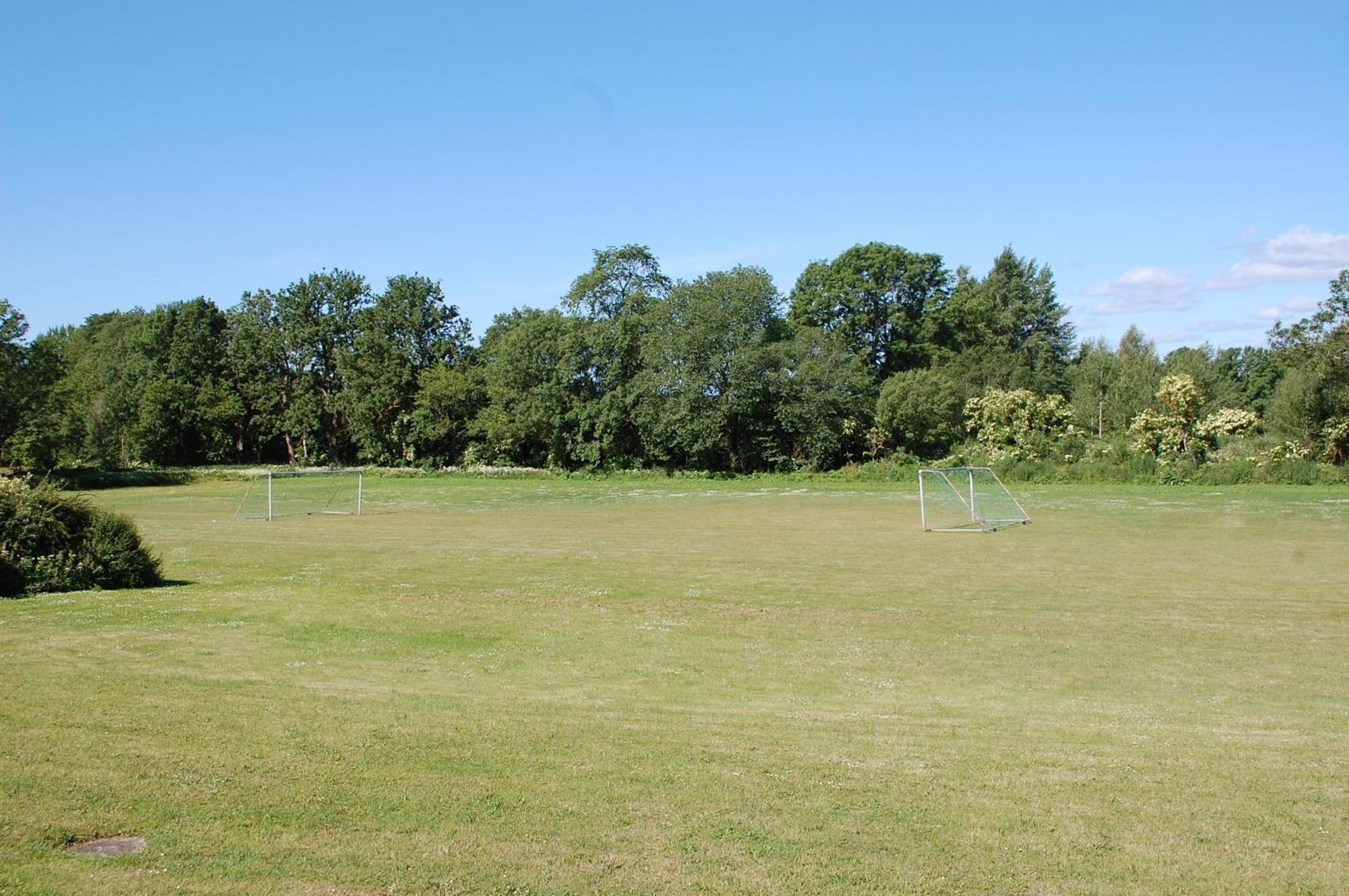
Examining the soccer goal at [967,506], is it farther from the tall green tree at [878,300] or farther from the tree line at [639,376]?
the tall green tree at [878,300]

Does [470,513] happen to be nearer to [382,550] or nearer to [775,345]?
[382,550]

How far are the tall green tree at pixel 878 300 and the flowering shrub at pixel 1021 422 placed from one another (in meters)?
15.9

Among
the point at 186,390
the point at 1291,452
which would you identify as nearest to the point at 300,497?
the point at 186,390

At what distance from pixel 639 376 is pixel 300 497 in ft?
81.3

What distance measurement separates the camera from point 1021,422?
70.8 metres

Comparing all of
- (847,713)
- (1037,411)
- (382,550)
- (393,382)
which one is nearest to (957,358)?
(1037,411)

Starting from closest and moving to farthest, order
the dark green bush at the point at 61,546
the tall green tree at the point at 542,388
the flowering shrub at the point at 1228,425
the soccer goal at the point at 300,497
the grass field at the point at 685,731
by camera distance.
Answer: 1. the grass field at the point at 685,731
2. the dark green bush at the point at 61,546
3. the soccer goal at the point at 300,497
4. the flowering shrub at the point at 1228,425
5. the tall green tree at the point at 542,388

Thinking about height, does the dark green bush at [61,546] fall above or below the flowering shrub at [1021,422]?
below

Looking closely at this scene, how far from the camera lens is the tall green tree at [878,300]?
88.3 metres

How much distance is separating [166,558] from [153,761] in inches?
829

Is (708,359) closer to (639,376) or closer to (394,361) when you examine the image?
(639,376)

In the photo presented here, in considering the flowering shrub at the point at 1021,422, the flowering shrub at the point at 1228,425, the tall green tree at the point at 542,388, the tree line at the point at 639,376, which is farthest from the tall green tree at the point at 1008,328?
the tall green tree at the point at 542,388

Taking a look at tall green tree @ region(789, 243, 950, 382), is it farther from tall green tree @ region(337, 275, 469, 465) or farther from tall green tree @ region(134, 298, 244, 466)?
tall green tree @ region(134, 298, 244, 466)

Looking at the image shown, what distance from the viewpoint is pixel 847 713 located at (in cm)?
1073
